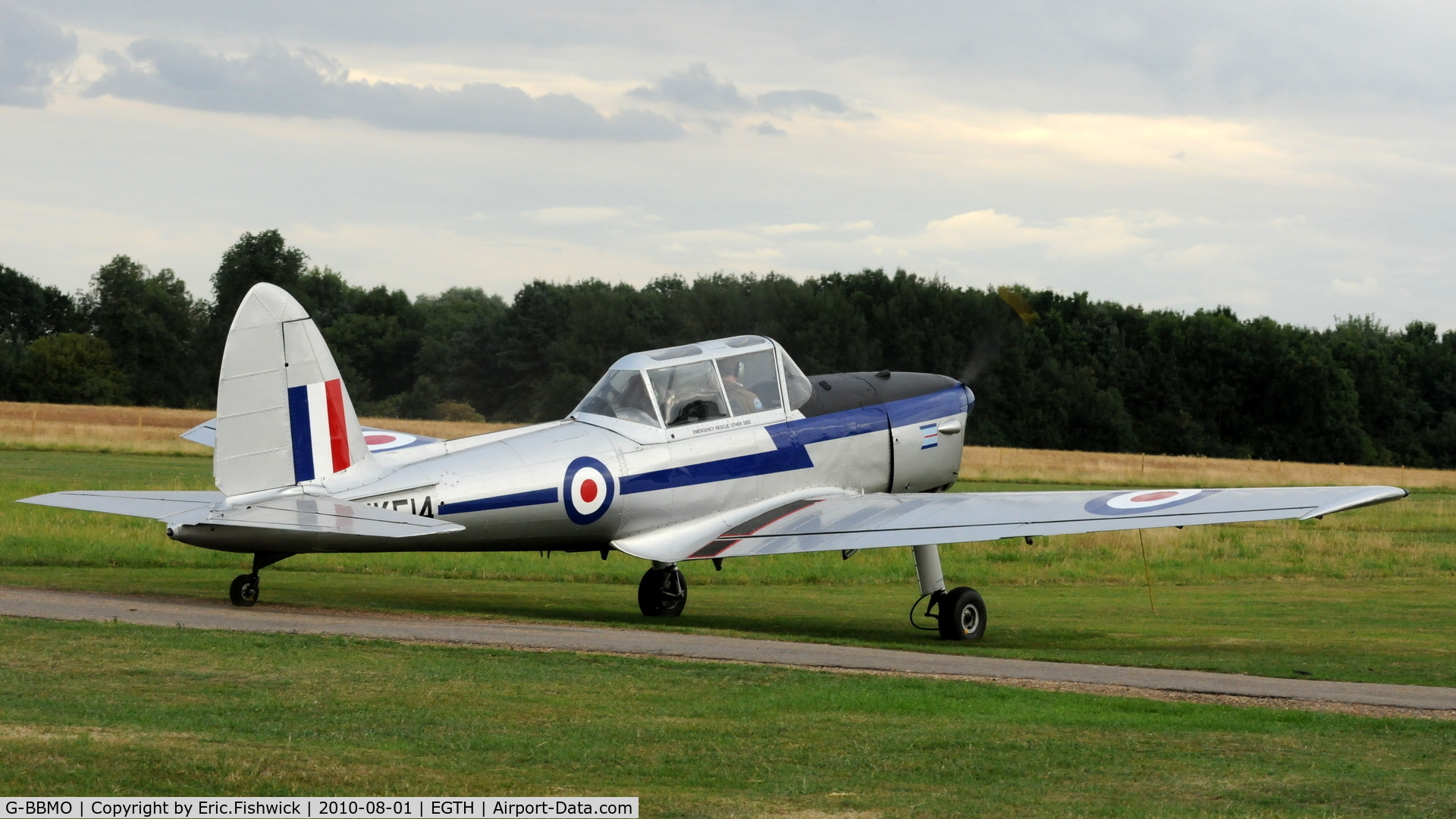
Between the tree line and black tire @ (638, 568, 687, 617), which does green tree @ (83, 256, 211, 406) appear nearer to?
the tree line

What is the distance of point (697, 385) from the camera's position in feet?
47.2

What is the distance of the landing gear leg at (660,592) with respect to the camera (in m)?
15.2

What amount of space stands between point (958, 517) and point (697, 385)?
9.00 feet

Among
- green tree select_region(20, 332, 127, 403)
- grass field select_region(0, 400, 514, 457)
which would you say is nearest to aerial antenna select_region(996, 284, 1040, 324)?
grass field select_region(0, 400, 514, 457)

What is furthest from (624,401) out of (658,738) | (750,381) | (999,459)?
(999,459)

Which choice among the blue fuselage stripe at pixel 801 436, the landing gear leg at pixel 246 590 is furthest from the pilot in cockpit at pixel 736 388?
the landing gear leg at pixel 246 590

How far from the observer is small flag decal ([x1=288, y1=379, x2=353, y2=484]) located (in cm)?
1275

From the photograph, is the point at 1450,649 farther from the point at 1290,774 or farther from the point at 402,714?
the point at 402,714

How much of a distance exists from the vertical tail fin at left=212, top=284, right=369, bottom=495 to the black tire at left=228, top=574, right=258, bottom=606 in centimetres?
138

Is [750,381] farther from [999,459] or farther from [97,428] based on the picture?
[97,428]

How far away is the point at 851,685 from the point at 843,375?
6.91m

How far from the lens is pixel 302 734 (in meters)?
7.39

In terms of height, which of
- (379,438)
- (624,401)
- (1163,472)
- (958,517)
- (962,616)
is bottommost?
(1163,472)

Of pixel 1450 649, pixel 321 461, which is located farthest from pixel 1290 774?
pixel 321 461
